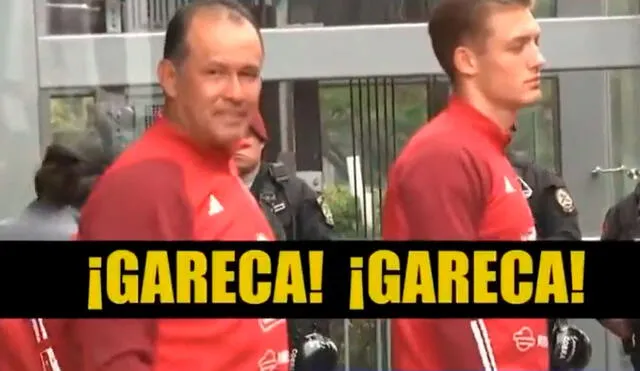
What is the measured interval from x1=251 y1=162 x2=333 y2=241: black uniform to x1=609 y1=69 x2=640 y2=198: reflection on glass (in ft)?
1.50

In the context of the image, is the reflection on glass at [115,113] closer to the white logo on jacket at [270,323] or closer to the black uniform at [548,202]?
the white logo on jacket at [270,323]

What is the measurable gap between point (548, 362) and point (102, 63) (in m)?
0.86

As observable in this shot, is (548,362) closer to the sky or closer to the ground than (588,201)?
closer to the ground

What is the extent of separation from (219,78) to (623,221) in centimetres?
67

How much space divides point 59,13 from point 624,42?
897 millimetres

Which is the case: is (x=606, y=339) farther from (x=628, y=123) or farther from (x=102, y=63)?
(x=102, y=63)

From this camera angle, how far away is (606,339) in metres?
1.79

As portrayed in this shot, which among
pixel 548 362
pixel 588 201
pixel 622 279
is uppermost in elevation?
pixel 588 201

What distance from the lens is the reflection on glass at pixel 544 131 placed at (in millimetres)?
1771

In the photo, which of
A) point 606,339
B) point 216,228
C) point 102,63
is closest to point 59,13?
point 102,63

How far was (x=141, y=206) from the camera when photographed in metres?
1.77

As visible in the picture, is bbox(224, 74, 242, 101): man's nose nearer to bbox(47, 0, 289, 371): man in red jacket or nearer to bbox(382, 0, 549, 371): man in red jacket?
bbox(47, 0, 289, 371): man in red jacket

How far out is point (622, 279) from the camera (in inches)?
69.6

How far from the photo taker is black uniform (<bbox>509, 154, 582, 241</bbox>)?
1.78 meters
